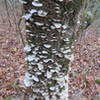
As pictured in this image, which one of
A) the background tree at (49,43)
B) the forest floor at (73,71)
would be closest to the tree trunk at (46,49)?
the background tree at (49,43)

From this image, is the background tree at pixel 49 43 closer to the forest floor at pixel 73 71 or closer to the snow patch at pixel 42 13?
the snow patch at pixel 42 13

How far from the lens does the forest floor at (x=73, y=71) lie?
384cm

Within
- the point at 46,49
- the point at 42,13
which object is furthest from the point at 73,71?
the point at 42,13

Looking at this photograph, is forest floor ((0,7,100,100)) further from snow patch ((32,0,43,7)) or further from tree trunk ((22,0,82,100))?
snow patch ((32,0,43,7))

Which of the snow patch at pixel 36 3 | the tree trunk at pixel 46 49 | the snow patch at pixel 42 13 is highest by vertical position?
the snow patch at pixel 36 3

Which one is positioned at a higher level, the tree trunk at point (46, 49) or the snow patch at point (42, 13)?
the snow patch at point (42, 13)

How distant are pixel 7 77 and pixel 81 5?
10.3 feet

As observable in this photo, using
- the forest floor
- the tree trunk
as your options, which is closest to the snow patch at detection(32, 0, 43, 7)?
the tree trunk

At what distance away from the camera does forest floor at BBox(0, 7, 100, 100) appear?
384 cm

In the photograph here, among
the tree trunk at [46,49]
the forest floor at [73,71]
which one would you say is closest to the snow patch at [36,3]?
the tree trunk at [46,49]

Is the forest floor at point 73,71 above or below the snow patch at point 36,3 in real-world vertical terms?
below

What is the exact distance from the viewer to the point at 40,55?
69.6 inches

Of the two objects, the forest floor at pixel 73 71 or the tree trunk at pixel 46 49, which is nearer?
the tree trunk at pixel 46 49

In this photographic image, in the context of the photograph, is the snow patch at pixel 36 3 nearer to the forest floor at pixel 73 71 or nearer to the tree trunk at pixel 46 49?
the tree trunk at pixel 46 49
